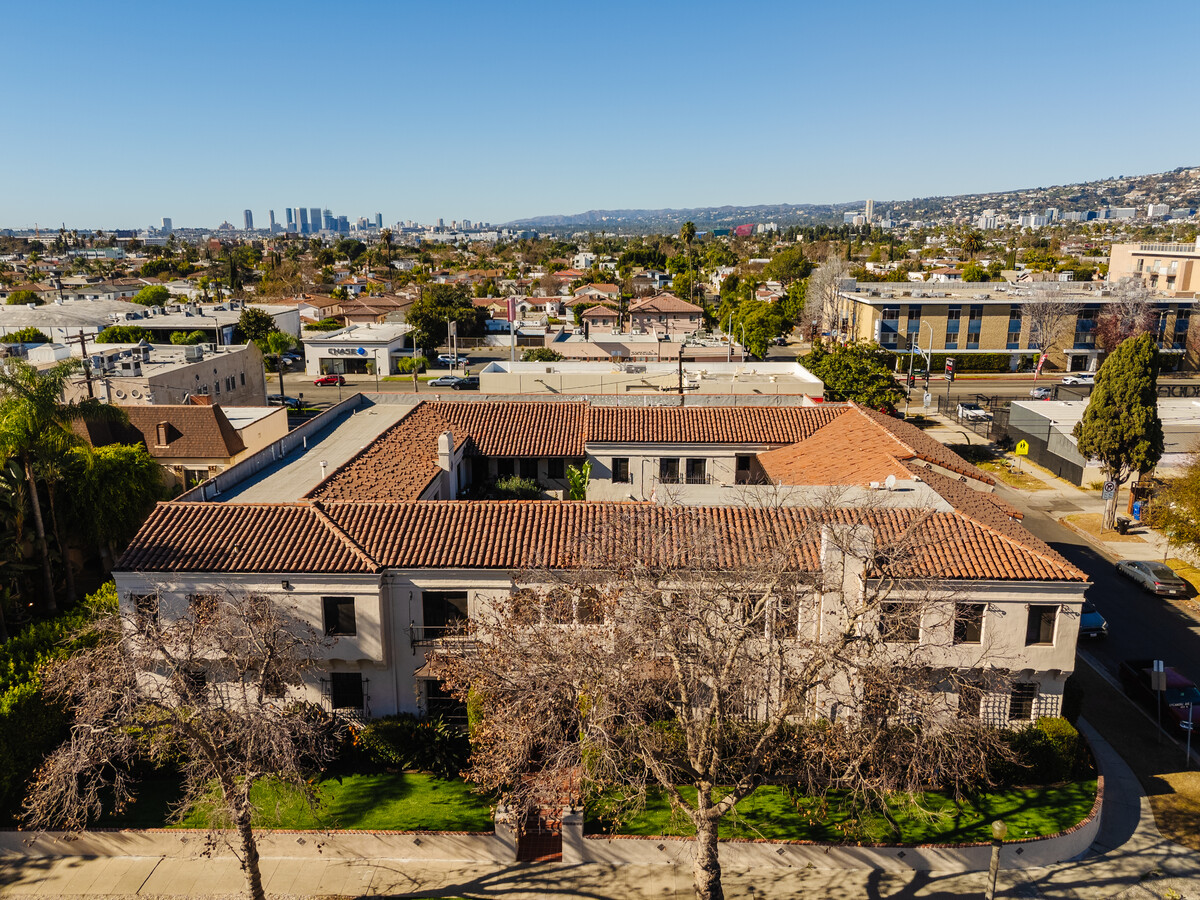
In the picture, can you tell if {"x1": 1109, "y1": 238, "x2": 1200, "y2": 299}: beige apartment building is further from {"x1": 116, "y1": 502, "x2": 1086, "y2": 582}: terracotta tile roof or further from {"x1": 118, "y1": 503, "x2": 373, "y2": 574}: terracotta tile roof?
{"x1": 118, "y1": 503, "x2": 373, "y2": 574}: terracotta tile roof

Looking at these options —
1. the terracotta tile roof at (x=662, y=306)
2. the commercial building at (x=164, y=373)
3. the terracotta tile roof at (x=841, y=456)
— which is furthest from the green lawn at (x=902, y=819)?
the terracotta tile roof at (x=662, y=306)

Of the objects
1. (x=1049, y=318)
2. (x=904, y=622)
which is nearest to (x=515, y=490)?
(x=904, y=622)

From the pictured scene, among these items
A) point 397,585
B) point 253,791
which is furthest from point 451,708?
point 253,791

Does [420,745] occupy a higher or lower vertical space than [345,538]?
lower

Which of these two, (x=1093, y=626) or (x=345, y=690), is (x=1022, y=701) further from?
(x=345, y=690)

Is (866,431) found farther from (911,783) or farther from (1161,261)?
(1161,261)

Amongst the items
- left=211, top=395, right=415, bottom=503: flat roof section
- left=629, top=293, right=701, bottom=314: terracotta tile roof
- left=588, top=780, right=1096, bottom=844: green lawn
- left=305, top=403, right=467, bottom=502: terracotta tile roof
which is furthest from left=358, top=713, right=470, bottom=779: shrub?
left=629, top=293, right=701, bottom=314: terracotta tile roof

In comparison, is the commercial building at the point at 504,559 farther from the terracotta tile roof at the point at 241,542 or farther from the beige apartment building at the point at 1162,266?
the beige apartment building at the point at 1162,266
